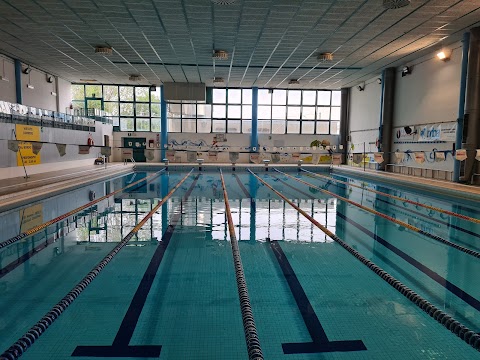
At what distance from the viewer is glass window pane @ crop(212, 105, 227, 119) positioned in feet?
64.1

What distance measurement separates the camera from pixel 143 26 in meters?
9.22

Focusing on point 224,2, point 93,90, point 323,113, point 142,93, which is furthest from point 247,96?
point 224,2

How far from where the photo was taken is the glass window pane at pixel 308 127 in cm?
2000

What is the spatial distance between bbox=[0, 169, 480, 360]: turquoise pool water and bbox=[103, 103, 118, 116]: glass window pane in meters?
13.9

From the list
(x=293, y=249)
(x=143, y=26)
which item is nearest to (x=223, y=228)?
(x=293, y=249)

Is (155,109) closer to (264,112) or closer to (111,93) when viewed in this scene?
(111,93)

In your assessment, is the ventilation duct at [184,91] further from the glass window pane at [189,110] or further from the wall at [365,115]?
the wall at [365,115]

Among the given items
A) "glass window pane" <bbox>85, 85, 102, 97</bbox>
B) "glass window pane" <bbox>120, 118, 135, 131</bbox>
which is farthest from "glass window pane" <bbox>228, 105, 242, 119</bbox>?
"glass window pane" <bbox>85, 85, 102, 97</bbox>

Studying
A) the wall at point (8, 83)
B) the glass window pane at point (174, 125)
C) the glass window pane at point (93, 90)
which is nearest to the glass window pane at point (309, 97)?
the glass window pane at point (174, 125)

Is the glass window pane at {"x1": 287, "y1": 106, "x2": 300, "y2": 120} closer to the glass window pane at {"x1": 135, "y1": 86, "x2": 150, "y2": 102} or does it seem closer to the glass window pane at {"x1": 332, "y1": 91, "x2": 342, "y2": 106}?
the glass window pane at {"x1": 332, "y1": 91, "x2": 342, "y2": 106}

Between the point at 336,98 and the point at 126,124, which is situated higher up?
the point at 336,98

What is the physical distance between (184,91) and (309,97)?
280 inches

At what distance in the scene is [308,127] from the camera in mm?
20047

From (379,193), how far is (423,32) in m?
4.62
